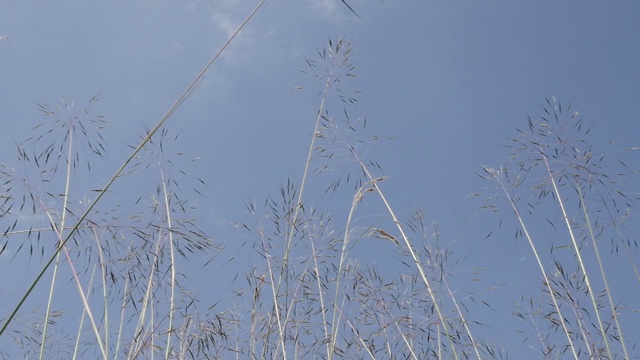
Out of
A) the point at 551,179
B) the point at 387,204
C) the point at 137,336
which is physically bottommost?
the point at 137,336

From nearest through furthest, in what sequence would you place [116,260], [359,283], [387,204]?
[387,204], [116,260], [359,283]

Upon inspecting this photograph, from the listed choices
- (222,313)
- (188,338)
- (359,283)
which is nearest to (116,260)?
(188,338)

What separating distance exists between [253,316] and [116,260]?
63 cm

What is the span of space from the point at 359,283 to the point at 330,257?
12.1 inches

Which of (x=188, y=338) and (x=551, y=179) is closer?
(x=551, y=179)

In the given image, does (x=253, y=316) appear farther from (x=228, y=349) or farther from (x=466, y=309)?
(x=466, y=309)

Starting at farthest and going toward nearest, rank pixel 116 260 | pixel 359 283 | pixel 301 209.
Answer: pixel 359 283 < pixel 301 209 < pixel 116 260

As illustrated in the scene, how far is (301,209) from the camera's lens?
9.73 ft

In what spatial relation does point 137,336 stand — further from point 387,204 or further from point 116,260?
point 387,204

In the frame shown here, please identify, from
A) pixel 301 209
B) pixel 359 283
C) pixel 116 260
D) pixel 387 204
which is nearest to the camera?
pixel 387 204

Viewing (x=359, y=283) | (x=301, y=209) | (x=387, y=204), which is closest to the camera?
(x=387, y=204)

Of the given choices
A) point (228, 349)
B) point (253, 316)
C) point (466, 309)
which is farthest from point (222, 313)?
point (466, 309)

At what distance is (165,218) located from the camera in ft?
9.53

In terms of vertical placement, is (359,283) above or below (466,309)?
above
